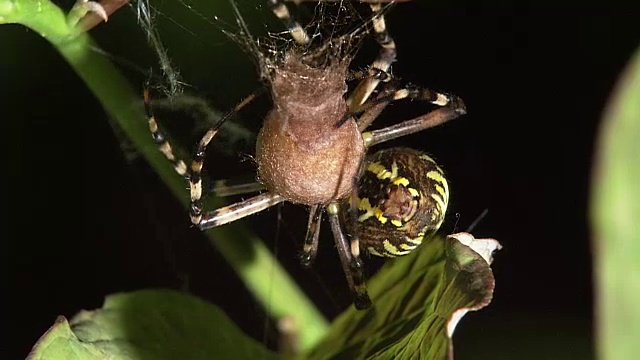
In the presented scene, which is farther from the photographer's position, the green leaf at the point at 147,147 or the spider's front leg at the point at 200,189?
the spider's front leg at the point at 200,189

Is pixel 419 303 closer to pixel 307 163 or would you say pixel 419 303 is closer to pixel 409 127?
pixel 307 163

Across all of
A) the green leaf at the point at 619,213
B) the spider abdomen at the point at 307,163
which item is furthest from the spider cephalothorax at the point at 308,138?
the green leaf at the point at 619,213

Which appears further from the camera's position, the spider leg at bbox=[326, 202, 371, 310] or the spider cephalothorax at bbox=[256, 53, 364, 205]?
the spider leg at bbox=[326, 202, 371, 310]

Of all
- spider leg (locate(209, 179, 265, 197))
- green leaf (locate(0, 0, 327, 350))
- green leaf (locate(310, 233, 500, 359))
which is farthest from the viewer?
spider leg (locate(209, 179, 265, 197))

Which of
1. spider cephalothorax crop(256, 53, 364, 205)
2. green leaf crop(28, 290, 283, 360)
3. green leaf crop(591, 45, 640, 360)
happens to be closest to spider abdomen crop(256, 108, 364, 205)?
spider cephalothorax crop(256, 53, 364, 205)

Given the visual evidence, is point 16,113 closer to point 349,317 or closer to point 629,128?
point 349,317

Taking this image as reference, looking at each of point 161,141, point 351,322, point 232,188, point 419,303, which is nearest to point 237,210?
point 232,188

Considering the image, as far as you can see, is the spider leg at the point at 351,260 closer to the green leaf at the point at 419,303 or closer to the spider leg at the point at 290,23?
the green leaf at the point at 419,303

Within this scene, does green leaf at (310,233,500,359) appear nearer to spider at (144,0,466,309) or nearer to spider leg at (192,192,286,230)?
spider at (144,0,466,309)
